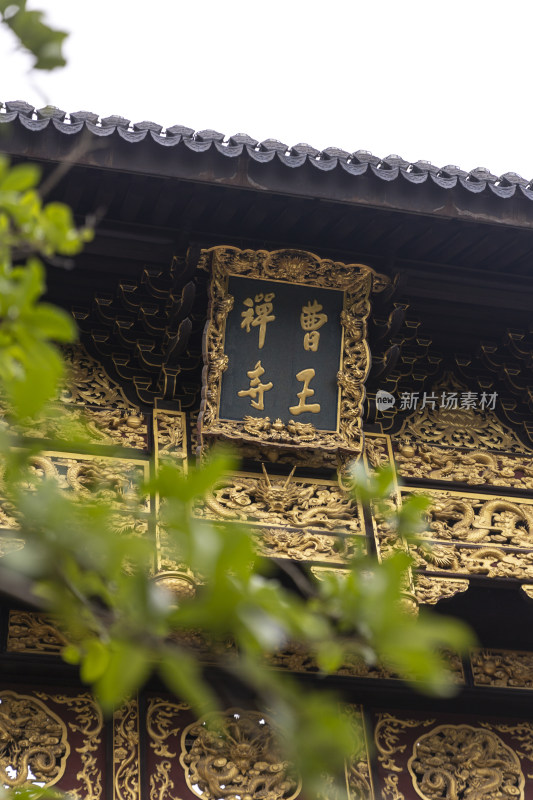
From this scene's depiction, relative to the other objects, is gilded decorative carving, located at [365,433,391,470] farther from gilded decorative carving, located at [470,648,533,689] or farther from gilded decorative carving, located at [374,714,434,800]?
gilded decorative carving, located at [374,714,434,800]

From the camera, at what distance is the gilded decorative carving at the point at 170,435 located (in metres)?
6.07

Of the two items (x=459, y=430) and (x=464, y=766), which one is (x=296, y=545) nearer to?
(x=459, y=430)

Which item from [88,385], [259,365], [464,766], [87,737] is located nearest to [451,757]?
[464,766]

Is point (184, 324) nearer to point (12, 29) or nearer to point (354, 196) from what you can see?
point (354, 196)

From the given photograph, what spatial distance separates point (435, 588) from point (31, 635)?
85.1 inches

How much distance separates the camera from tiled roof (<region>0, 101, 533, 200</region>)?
531 cm

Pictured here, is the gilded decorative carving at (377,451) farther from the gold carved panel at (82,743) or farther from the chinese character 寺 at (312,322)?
the gold carved panel at (82,743)

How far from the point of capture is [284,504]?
5.83 metres

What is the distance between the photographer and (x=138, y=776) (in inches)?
223

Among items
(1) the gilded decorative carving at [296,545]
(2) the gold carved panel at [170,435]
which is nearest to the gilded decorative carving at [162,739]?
(1) the gilded decorative carving at [296,545]

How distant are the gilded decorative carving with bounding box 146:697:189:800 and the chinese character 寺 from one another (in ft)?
6.88

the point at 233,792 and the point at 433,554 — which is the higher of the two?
the point at 433,554

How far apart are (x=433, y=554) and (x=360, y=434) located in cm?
75

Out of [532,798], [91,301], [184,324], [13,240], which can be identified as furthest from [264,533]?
[13,240]
